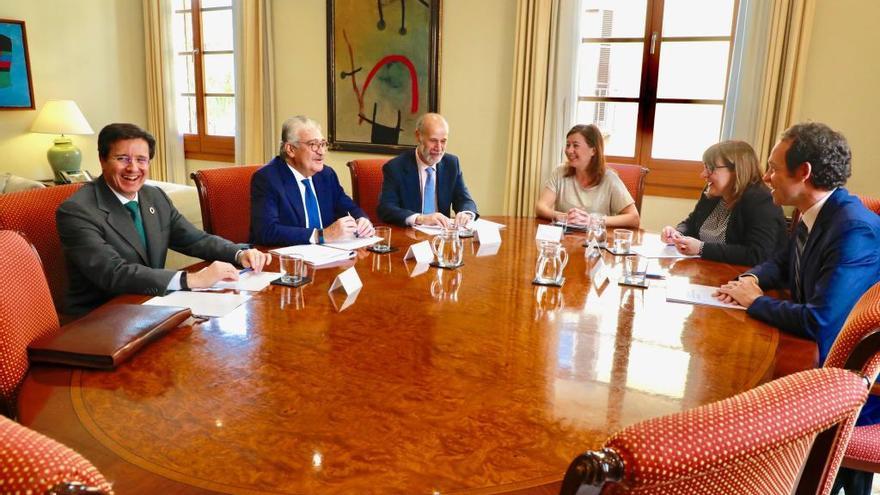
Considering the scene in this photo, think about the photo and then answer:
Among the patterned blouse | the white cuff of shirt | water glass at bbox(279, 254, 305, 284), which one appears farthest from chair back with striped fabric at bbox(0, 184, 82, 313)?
the patterned blouse

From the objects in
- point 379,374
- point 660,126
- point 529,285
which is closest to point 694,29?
point 660,126

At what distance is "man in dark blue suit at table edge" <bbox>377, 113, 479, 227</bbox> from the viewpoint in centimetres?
A: 320

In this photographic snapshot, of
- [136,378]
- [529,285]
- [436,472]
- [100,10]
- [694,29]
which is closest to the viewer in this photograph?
[436,472]

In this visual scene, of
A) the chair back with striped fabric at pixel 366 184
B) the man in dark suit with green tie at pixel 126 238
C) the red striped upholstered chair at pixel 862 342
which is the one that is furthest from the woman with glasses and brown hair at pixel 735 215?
the man in dark suit with green tie at pixel 126 238

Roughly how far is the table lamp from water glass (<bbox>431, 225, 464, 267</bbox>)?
4.34 metres

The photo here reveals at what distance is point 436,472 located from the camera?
88 centimetres

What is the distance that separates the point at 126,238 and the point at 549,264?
136 centimetres

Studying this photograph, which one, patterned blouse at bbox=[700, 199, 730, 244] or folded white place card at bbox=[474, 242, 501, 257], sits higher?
patterned blouse at bbox=[700, 199, 730, 244]

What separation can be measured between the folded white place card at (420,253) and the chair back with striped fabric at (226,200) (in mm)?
1050

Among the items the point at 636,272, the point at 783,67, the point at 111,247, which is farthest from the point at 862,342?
the point at 783,67

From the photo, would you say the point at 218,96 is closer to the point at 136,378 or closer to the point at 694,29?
the point at 694,29

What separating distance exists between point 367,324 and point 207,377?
0.43 metres

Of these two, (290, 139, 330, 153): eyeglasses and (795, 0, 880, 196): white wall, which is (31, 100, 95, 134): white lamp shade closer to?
(290, 139, 330, 153): eyeglasses

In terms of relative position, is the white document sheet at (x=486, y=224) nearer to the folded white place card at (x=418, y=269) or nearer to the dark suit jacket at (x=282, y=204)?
the folded white place card at (x=418, y=269)
